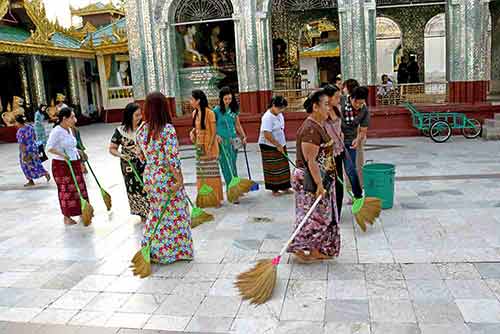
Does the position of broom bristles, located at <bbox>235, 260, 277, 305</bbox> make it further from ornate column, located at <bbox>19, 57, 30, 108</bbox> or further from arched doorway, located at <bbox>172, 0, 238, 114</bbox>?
ornate column, located at <bbox>19, 57, 30, 108</bbox>

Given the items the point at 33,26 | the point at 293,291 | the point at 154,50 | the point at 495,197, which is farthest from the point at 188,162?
the point at 33,26

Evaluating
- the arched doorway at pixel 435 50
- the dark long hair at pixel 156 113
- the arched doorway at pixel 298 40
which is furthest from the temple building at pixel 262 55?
the dark long hair at pixel 156 113

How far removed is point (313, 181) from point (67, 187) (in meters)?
3.55

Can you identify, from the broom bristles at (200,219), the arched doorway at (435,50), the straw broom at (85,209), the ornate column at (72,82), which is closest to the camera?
the broom bristles at (200,219)

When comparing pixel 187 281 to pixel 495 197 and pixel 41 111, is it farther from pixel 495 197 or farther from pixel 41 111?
pixel 41 111

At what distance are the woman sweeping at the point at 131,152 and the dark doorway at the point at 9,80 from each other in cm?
1787

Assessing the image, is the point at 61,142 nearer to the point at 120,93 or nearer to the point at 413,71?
the point at 413,71

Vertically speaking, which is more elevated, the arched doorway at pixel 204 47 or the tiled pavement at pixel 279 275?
the arched doorway at pixel 204 47

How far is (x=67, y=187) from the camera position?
6270 mm

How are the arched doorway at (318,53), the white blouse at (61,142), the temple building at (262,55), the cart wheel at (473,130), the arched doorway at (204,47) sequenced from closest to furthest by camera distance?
1. the white blouse at (61,142)
2. the cart wheel at (473,130)
3. the temple building at (262,55)
4. the arched doorway at (204,47)
5. the arched doorway at (318,53)

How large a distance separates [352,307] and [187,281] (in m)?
1.47

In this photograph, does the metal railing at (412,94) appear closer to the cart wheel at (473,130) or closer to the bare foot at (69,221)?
the cart wheel at (473,130)

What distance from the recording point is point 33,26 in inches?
888

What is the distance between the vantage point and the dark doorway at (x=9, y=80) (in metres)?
21.3
